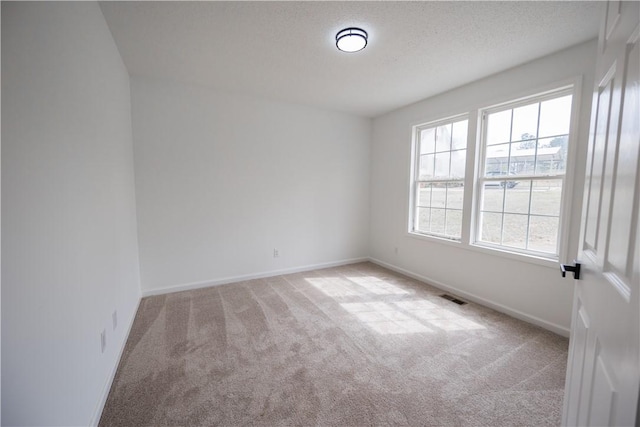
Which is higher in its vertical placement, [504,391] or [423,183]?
[423,183]

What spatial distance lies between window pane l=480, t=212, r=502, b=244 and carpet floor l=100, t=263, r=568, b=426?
79cm

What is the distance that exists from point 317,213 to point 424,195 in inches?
65.5

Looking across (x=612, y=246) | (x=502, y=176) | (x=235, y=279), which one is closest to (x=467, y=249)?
(x=502, y=176)

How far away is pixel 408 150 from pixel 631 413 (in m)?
3.69

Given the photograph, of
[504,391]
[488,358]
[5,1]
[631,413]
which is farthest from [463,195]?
[5,1]

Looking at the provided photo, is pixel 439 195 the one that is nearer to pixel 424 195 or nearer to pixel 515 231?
pixel 424 195

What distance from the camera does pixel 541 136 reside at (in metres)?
2.54

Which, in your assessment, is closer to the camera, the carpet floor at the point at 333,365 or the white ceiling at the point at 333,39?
the carpet floor at the point at 333,365

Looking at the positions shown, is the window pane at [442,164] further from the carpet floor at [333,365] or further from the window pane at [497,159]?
the carpet floor at [333,365]

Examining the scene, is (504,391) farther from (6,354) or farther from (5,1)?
(5,1)

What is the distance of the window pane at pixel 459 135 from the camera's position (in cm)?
322

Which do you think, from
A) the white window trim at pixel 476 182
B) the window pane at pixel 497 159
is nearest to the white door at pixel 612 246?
the white window trim at pixel 476 182

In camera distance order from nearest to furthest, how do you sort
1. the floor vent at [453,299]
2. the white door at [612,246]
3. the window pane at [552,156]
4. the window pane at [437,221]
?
the white door at [612,246] → the window pane at [552,156] → the floor vent at [453,299] → the window pane at [437,221]

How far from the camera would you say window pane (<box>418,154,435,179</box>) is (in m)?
3.72
